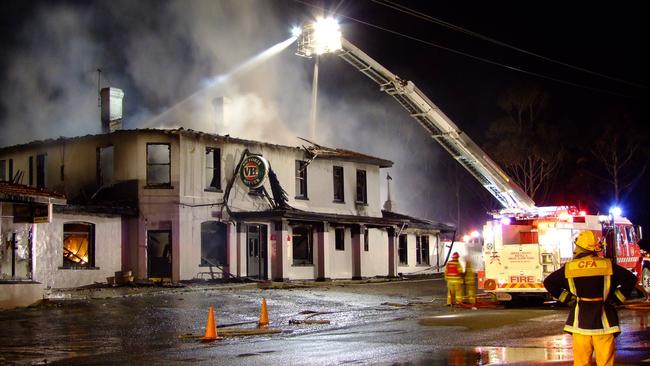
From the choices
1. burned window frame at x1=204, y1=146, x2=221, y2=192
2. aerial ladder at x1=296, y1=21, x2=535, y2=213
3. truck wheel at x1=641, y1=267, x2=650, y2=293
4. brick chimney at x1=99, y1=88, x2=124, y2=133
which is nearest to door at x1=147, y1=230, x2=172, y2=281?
burned window frame at x1=204, y1=146, x2=221, y2=192

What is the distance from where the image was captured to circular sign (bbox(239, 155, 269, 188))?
28531 millimetres

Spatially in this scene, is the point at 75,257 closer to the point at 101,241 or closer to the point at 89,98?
the point at 101,241

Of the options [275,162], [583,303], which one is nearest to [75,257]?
[275,162]

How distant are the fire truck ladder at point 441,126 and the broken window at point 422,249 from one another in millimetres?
18141

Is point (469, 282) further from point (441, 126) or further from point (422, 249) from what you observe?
point (422, 249)

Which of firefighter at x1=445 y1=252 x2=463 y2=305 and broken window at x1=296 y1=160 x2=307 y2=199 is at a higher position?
broken window at x1=296 y1=160 x2=307 y2=199

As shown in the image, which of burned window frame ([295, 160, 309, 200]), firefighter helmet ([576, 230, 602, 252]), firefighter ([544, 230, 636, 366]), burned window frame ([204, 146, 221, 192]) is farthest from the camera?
burned window frame ([295, 160, 309, 200])

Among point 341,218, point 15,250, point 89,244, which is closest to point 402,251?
point 341,218

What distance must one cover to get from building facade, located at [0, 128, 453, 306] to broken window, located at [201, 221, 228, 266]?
→ 0.04m

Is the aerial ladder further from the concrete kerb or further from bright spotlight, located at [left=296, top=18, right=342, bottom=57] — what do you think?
the concrete kerb

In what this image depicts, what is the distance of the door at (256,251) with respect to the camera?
29.8 m

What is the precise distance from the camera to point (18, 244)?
21141mm

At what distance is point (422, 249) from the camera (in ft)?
129

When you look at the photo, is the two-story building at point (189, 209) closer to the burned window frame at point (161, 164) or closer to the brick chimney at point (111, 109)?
the burned window frame at point (161, 164)
